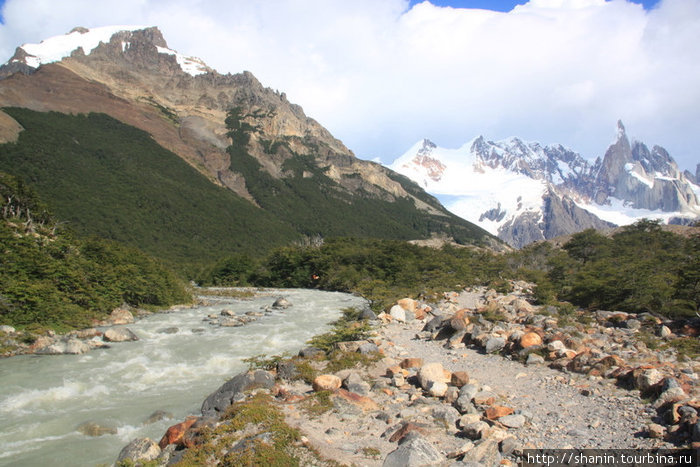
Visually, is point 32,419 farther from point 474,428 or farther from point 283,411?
point 474,428

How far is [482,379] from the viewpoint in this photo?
46.7 feet

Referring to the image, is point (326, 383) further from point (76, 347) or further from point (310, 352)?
point (76, 347)

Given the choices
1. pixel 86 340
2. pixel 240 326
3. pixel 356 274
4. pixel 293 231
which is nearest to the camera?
pixel 86 340

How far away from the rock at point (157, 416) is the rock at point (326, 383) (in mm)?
4904

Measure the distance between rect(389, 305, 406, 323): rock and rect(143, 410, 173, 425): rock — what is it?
17634 millimetres

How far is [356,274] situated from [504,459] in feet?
164

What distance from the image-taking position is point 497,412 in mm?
10359

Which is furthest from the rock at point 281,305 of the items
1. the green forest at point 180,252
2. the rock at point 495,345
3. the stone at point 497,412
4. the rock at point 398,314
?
the stone at point 497,412

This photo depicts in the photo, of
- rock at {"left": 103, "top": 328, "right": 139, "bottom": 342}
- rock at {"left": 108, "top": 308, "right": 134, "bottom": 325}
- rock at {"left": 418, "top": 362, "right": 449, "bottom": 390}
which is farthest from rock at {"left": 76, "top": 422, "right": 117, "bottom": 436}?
rock at {"left": 108, "top": 308, "right": 134, "bottom": 325}

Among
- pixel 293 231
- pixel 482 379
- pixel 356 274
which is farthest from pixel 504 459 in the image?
pixel 293 231

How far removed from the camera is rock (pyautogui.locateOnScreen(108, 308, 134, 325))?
2675 cm

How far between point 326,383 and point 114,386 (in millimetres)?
8863

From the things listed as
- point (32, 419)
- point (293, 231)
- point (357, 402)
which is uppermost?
point (293, 231)

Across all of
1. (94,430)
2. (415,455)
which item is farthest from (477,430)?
(94,430)
